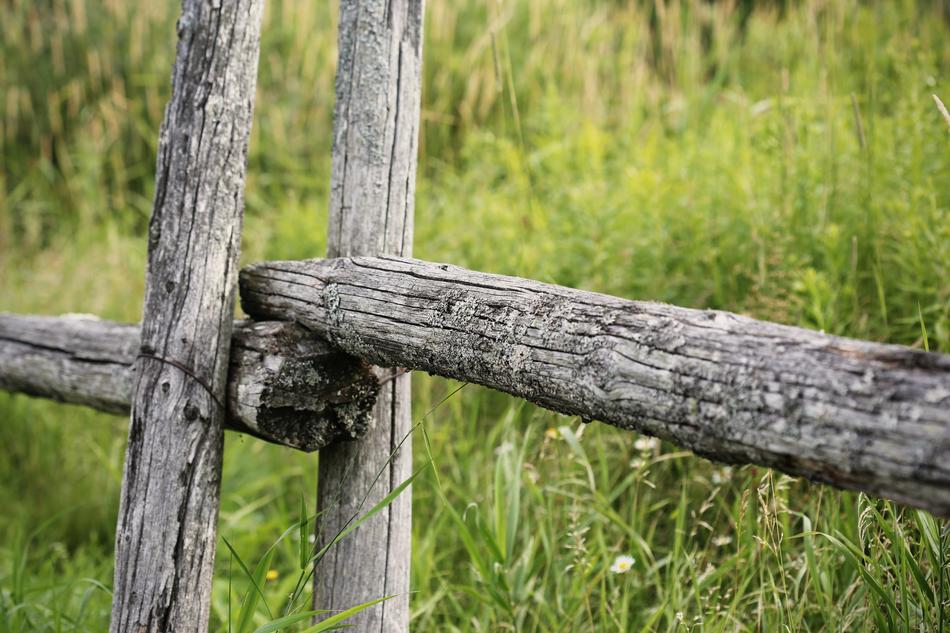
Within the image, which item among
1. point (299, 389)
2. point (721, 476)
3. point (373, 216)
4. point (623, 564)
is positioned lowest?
point (623, 564)

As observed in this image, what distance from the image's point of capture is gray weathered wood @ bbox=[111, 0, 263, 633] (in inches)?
73.7

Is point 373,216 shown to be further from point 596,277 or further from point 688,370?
point 596,277

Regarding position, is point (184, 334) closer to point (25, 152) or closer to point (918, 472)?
point (918, 472)

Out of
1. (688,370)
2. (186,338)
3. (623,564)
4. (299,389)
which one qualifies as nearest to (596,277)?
(623,564)

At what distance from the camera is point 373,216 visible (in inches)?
77.0

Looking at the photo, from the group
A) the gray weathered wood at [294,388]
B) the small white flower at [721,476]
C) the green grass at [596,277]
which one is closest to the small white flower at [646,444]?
the green grass at [596,277]

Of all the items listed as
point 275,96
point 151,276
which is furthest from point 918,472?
point 275,96

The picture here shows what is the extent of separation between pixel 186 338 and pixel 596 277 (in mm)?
1493

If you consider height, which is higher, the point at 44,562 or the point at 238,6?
the point at 238,6

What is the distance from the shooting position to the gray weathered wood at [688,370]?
1.03 meters

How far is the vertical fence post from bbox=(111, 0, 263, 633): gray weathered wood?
252 millimetres

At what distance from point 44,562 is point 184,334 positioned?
1.52 metres

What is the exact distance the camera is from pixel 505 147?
3.40 metres

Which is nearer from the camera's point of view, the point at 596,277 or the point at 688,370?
the point at 688,370
